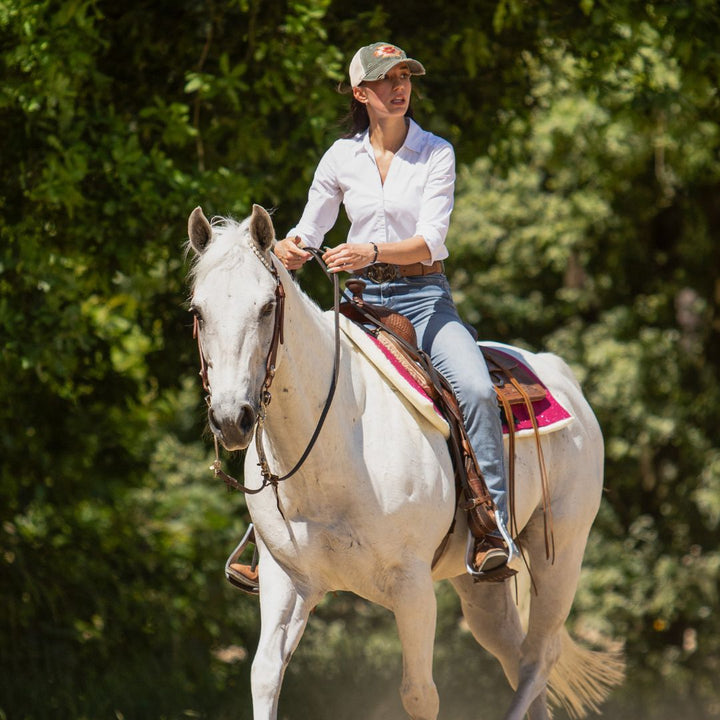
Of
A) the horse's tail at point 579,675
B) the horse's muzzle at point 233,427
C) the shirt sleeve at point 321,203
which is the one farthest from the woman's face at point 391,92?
the horse's tail at point 579,675

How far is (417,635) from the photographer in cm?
404

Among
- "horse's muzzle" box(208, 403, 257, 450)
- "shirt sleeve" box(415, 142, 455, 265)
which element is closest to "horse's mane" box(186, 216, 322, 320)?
"horse's muzzle" box(208, 403, 257, 450)

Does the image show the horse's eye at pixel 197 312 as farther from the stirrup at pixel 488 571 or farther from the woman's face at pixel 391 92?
the stirrup at pixel 488 571

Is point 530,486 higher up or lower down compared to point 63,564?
higher up

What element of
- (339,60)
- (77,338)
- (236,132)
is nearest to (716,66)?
(339,60)

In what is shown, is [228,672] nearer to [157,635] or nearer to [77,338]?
[157,635]

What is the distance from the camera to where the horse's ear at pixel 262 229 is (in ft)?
11.4

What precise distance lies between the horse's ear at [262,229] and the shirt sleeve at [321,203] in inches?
35.0

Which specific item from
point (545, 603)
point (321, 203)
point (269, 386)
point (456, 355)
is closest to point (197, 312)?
point (269, 386)

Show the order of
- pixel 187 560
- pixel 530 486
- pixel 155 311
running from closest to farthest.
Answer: pixel 530 486
pixel 155 311
pixel 187 560

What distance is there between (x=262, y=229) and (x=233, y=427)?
66cm

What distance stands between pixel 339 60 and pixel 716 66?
219cm

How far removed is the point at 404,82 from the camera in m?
4.32

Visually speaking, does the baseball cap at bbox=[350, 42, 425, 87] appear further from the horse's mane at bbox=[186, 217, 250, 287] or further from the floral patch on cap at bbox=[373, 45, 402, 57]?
the horse's mane at bbox=[186, 217, 250, 287]
